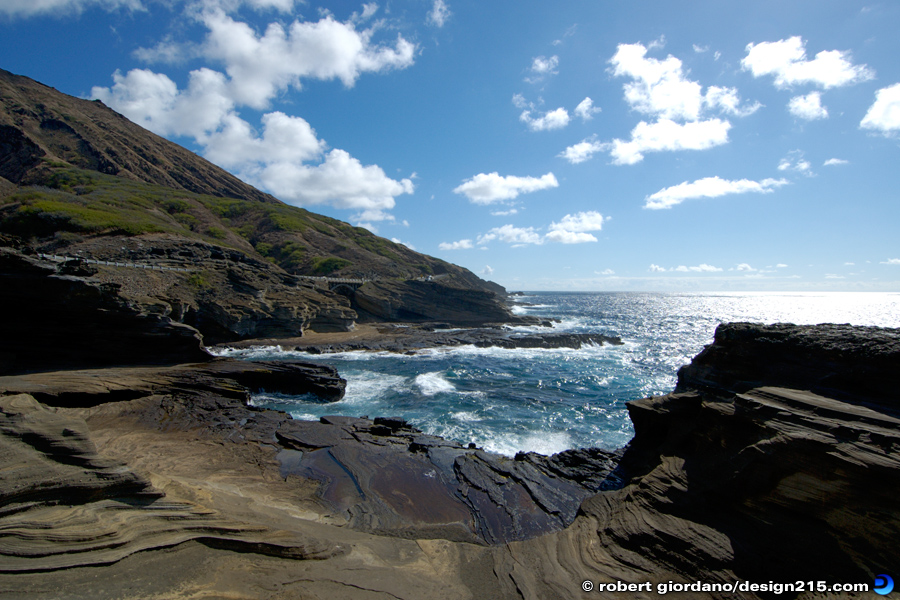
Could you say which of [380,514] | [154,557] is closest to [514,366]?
[380,514]

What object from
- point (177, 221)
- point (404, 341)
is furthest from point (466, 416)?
point (177, 221)

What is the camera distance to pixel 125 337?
68.2ft

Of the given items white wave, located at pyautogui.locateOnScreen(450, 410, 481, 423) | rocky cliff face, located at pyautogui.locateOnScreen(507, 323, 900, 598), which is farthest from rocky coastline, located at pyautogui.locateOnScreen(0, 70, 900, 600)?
white wave, located at pyautogui.locateOnScreen(450, 410, 481, 423)

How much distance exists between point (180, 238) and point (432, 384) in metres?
46.6

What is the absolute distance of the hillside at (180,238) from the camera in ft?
128

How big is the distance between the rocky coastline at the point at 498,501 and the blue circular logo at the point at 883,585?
0.48ft

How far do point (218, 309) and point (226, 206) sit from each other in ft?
261

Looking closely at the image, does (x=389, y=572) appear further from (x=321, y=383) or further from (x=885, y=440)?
(x=321, y=383)

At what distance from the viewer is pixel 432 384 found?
27.2 metres

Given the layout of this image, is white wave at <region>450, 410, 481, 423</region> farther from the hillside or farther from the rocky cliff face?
the hillside

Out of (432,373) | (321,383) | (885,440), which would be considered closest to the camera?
(885,440)

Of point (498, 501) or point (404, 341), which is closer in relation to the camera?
point (498, 501)

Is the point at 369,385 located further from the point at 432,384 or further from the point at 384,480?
the point at 384,480

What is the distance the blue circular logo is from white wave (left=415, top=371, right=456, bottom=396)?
806 inches
